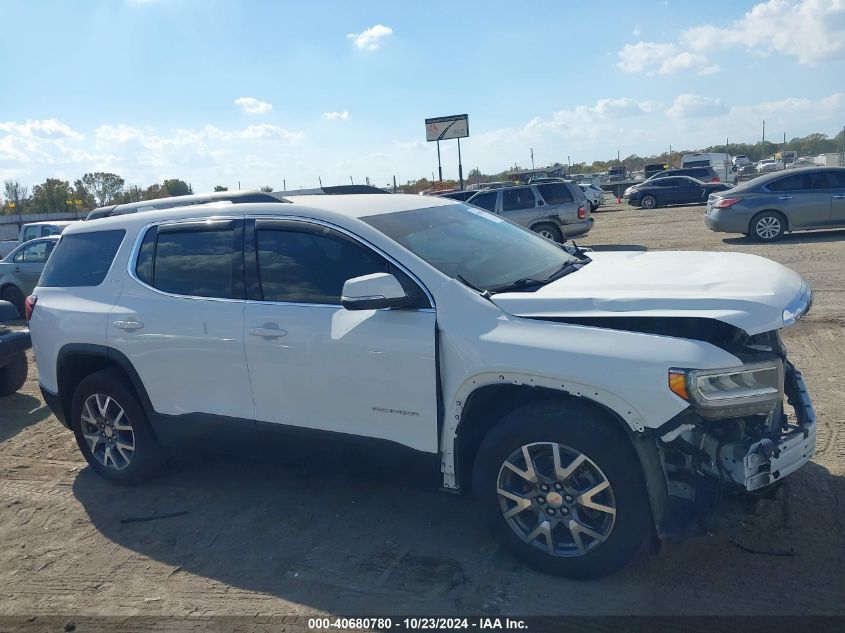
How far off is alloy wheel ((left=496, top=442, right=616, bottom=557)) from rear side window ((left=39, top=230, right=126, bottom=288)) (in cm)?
326

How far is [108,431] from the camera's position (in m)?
5.03

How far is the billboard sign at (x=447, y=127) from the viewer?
4312cm

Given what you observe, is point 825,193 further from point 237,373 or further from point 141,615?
point 141,615

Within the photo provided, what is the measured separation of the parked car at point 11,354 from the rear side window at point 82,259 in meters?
2.51

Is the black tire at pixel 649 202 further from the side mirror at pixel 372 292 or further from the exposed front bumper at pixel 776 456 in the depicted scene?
the side mirror at pixel 372 292

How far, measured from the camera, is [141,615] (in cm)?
353

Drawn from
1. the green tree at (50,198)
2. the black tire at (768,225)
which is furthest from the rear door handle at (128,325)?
the green tree at (50,198)

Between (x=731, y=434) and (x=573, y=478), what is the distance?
768mm

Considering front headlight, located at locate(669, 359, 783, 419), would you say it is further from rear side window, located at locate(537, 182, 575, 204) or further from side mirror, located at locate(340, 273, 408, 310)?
rear side window, located at locate(537, 182, 575, 204)

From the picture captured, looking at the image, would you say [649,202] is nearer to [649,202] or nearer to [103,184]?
[649,202]

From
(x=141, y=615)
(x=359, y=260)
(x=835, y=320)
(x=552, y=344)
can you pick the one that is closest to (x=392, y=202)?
(x=359, y=260)

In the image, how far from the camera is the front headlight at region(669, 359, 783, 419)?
307cm

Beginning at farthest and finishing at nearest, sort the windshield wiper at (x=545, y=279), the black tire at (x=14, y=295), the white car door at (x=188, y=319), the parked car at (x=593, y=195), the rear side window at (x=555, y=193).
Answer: the parked car at (x=593, y=195), the rear side window at (x=555, y=193), the black tire at (x=14, y=295), the white car door at (x=188, y=319), the windshield wiper at (x=545, y=279)

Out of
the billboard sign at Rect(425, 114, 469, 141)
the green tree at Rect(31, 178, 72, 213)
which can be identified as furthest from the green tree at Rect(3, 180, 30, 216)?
the billboard sign at Rect(425, 114, 469, 141)
